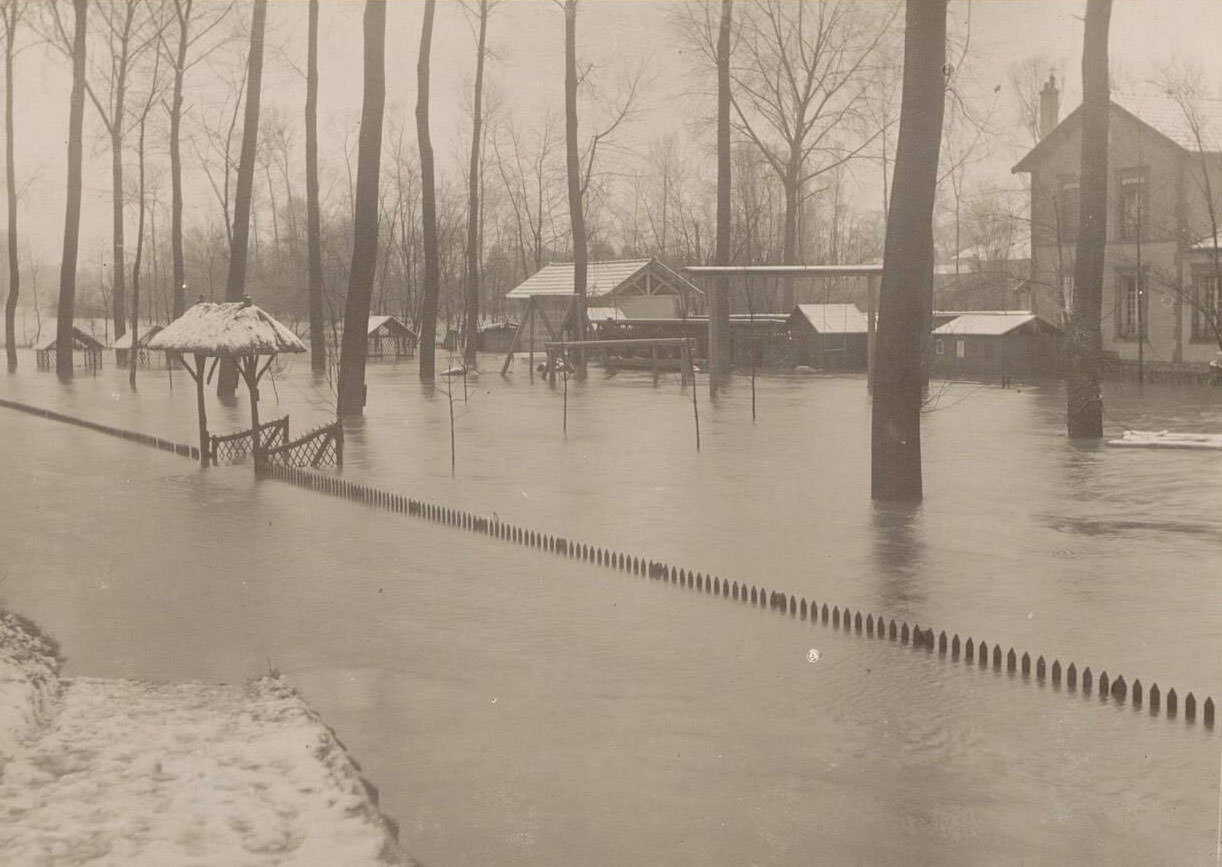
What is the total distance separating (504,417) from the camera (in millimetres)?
26469

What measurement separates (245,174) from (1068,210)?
21614mm

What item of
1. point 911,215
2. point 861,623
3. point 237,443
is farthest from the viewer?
point 237,443

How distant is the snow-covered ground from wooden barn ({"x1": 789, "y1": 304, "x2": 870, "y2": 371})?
37.1 m

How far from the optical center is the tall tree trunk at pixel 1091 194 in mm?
19578

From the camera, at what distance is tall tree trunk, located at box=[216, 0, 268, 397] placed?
30781mm

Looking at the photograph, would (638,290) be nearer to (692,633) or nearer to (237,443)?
(237,443)

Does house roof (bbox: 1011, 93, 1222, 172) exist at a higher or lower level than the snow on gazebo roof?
higher

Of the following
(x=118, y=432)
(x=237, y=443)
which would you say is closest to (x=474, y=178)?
(x=118, y=432)

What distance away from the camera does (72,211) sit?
4406 centimetres

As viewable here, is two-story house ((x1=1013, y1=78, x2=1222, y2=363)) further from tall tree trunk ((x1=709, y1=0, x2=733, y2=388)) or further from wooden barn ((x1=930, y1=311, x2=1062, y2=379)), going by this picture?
tall tree trunk ((x1=709, y1=0, x2=733, y2=388))

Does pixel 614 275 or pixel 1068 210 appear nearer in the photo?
pixel 1068 210

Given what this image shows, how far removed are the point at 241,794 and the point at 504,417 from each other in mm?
20246

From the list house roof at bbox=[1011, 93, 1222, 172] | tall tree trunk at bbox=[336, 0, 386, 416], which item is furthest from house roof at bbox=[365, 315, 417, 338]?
tall tree trunk at bbox=[336, 0, 386, 416]

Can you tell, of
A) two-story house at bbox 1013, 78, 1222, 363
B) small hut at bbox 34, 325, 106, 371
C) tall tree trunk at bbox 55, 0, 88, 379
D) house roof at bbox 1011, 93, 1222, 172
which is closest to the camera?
house roof at bbox 1011, 93, 1222, 172
